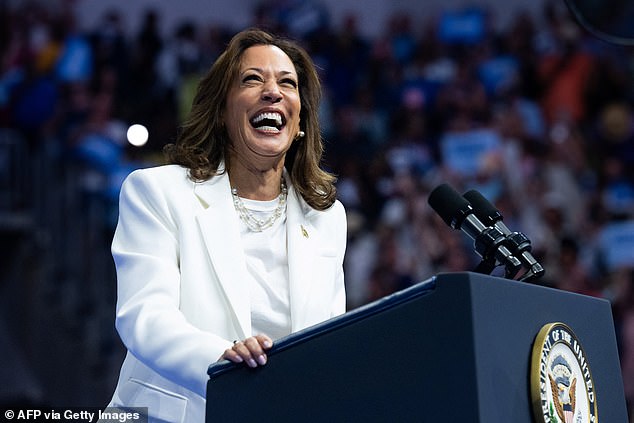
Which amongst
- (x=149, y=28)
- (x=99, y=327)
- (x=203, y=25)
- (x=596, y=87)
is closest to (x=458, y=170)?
(x=596, y=87)

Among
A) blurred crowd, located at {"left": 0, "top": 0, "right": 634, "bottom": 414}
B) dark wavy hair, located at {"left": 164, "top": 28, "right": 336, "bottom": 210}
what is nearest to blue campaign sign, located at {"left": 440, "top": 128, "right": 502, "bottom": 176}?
blurred crowd, located at {"left": 0, "top": 0, "right": 634, "bottom": 414}

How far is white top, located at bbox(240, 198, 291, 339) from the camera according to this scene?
7.30 feet

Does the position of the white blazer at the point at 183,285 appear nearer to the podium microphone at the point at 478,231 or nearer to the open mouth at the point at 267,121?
the open mouth at the point at 267,121

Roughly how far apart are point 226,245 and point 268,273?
15cm

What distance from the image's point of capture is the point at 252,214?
2.39 metres

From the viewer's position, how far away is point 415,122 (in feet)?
25.7

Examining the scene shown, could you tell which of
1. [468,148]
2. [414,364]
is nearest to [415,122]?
[468,148]

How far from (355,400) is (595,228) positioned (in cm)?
486

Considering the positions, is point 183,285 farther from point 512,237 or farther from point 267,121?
point 512,237

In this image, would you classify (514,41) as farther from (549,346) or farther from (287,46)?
(549,346)

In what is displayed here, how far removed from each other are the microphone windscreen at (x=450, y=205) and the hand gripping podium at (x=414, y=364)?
270 mm

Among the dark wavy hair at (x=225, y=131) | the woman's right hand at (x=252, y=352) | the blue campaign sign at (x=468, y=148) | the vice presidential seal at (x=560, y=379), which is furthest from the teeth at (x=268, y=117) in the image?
the blue campaign sign at (x=468, y=148)

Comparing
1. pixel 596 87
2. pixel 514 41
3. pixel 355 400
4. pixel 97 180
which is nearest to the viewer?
pixel 355 400

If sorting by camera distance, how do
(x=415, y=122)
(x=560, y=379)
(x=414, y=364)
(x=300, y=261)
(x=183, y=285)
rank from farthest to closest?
(x=415, y=122) < (x=300, y=261) < (x=183, y=285) < (x=560, y=379) < (x=414, y=364)
